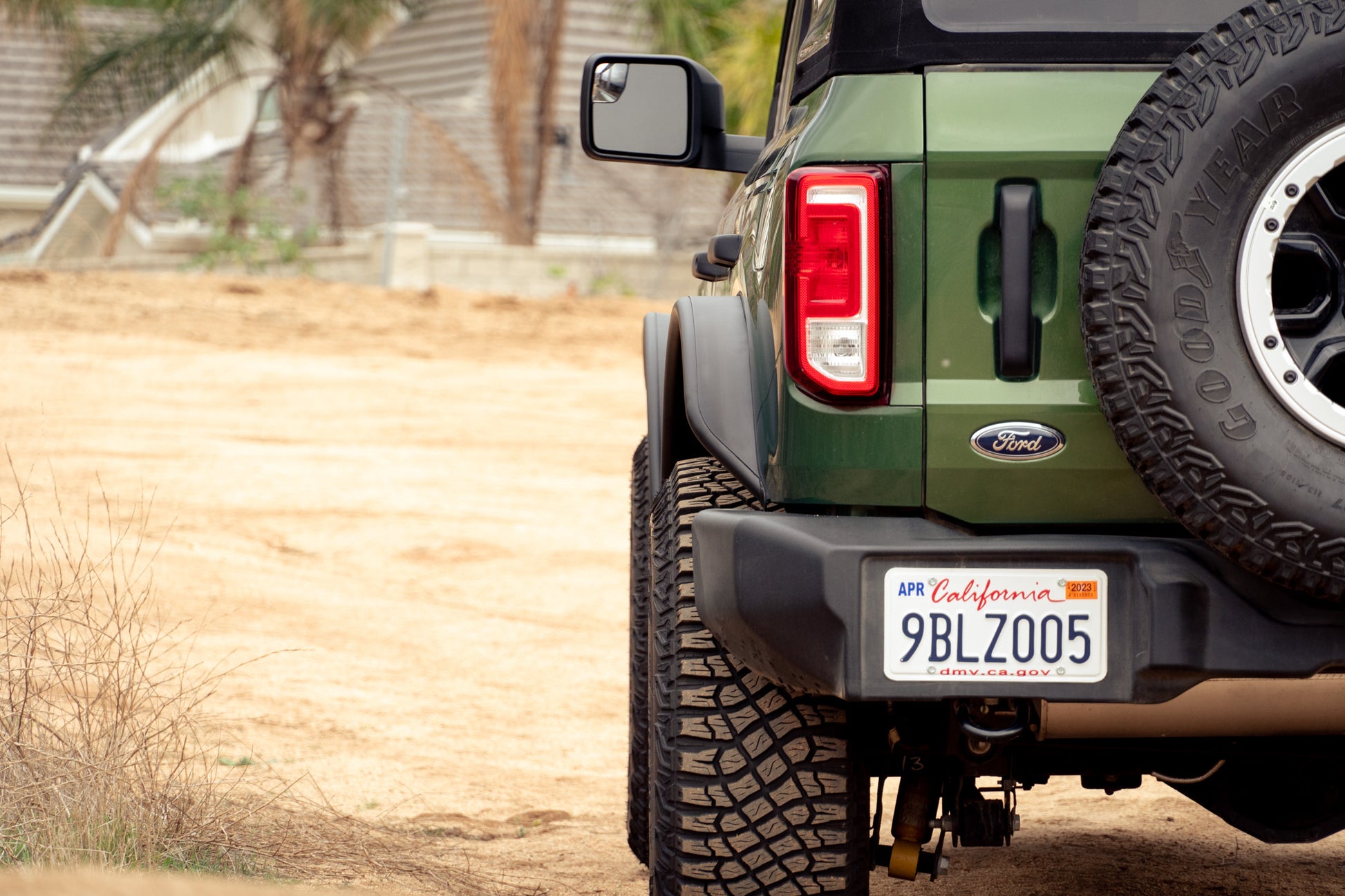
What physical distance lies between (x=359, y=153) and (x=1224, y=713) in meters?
21.1

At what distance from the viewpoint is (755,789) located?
250 cm

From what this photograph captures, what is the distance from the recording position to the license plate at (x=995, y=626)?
221 cm

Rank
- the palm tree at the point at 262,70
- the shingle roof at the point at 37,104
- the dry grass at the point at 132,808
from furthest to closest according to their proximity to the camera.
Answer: the shingle roof at the point at 37,104 < the palm tree at the point at 262,70 < the dry grass at the point at 132,808

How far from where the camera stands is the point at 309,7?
18594 millimetres

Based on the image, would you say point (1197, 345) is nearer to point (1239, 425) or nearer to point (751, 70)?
point (1239, 425)

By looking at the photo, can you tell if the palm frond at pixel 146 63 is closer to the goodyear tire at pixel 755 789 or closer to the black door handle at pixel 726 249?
the black door handle at pixel 726 249

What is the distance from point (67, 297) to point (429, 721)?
1156 cm

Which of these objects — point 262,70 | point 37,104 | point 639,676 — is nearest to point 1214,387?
point 639,676

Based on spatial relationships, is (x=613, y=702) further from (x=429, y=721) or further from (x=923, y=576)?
(x=923, y=576)

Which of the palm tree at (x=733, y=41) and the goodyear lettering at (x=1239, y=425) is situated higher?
the palm tree at (x=733, y=41)

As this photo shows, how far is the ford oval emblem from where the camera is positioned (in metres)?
2.29

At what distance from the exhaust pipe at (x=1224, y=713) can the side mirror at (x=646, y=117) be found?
1.61 m

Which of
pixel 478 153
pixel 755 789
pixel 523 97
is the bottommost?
pixel 755 789

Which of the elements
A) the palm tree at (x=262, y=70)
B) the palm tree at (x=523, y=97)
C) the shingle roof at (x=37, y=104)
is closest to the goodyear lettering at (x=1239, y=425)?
the palm tree at (x=523, y=97)
